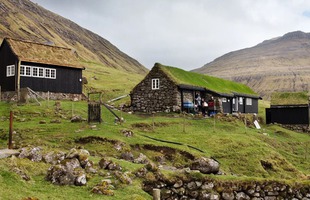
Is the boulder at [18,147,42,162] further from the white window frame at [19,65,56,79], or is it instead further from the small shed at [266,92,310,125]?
the small shed at [266,92,310,125]

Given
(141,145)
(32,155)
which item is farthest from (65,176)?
(141,145)

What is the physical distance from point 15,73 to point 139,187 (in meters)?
36.9

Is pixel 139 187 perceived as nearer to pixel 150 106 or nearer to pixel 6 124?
pixel 6 124

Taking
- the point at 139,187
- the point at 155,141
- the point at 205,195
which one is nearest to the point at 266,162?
the point at 155,141

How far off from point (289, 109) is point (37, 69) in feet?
126

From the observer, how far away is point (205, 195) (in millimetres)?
20312

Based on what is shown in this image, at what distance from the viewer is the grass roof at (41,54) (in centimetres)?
5184

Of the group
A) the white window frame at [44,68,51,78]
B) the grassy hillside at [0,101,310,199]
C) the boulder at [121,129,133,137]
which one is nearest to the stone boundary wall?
the grassy hillside at [0,101,310,199]

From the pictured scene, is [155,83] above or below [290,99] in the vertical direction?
above

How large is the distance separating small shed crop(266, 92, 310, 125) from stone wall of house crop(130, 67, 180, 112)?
19311mm

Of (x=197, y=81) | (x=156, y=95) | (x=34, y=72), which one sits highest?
(x=34, y=72)

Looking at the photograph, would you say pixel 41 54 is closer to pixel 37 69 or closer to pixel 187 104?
pixel 37 69

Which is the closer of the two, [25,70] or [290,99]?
[25,70]

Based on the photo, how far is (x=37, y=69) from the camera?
52156 mm
